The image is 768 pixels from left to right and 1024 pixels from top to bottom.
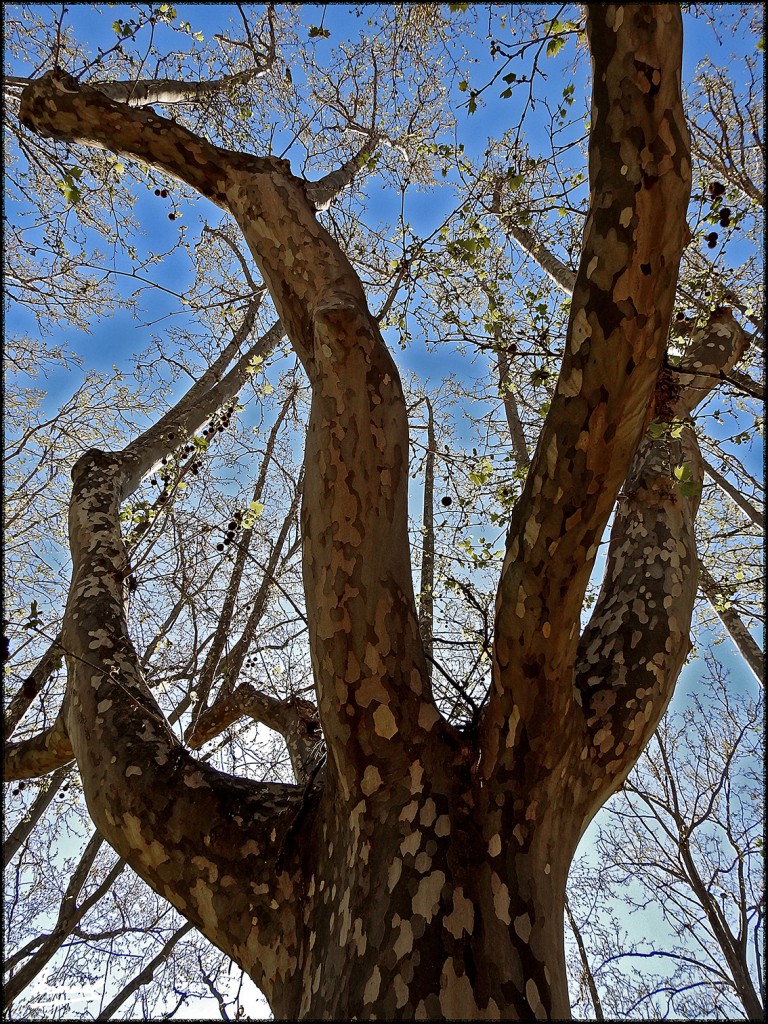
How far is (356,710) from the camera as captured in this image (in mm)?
1697

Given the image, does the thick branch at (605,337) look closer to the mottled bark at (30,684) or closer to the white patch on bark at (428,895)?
the white patch on bark at (428,895)

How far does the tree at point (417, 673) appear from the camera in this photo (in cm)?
141

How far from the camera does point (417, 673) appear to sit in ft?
5.90

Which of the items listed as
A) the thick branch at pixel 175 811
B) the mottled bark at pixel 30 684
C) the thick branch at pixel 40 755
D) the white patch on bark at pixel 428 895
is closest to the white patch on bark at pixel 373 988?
the white patch on bark at pixel 428 895

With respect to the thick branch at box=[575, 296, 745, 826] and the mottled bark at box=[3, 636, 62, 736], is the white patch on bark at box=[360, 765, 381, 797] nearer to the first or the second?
the thick branch at box=[575, 296, 745, 826]

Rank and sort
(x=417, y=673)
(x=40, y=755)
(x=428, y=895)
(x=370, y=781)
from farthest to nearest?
1. (x=40, y=755)
2. (x=417, y=673)
3. (x=370, y=781)
4. (x=428, y=895)

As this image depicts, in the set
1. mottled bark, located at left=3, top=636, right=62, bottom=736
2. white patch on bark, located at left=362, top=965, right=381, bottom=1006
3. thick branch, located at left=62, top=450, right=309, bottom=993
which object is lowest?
white patch on bark, located at left=362, top=965, right=381, bottom=1006

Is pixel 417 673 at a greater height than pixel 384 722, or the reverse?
pixel 417 673

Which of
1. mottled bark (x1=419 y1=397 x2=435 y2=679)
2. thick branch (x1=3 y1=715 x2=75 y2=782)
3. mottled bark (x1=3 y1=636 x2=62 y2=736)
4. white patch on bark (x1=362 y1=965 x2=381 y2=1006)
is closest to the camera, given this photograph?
white patch on bark (x1=362 y1=965 x2=381 y2=1006)

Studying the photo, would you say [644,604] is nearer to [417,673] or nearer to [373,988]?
[417,673]

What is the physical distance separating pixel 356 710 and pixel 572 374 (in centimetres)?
99

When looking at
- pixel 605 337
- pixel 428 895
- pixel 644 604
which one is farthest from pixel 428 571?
pixel 605 337

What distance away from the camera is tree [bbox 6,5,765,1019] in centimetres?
141

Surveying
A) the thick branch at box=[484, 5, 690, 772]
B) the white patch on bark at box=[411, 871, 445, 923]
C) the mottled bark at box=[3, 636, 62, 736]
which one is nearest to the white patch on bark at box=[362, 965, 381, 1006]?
the white patch on bark at box=[411, 871, 445, 923]
